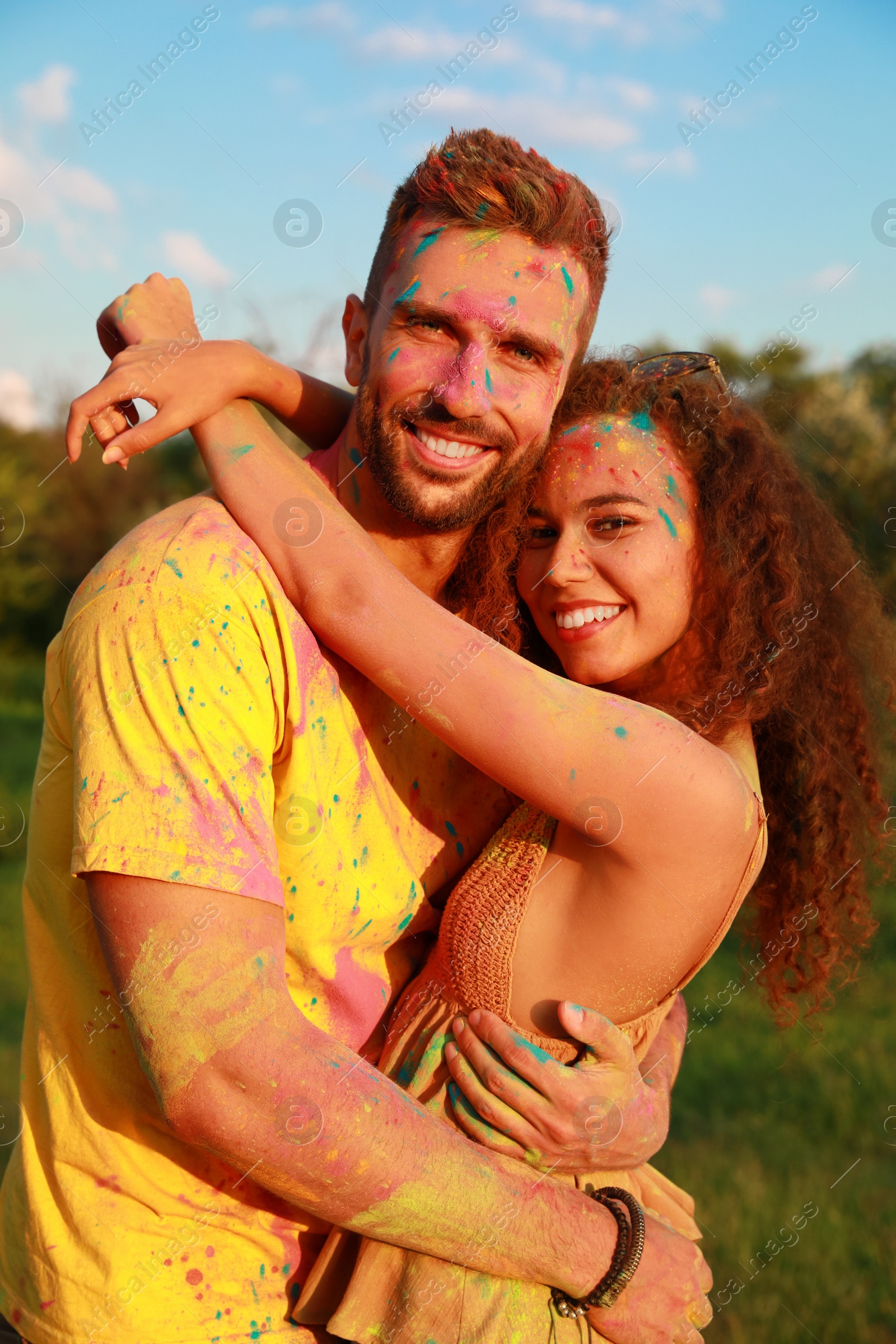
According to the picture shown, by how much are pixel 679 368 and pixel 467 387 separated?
669 millimetres

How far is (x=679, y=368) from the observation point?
2.62 meters

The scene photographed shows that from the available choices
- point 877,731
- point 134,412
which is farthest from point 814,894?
point 134,412

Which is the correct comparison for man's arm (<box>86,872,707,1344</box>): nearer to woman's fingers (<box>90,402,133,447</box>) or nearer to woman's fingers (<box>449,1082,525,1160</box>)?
woman's fingers (<box>449,1082,525,1160</box>)

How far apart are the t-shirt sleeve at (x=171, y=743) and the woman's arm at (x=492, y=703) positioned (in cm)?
22

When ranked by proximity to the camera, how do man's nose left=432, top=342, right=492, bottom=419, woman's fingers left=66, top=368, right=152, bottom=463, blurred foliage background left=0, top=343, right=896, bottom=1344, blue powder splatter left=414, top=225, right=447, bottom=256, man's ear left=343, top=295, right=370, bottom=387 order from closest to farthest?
woman's fingers left=66, top=368, right=152, bottom=463 < man's nose left=432, top=342, right=492, bottom=419 < blue powder splatter left=414, top=225, right=447, bottom=256 < man's ear left=343, top=295, right=370, bottom=387 < blurred foliage background left=0, top=343, right=896, bottom=1344

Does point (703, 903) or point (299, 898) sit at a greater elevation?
point (703, 903)

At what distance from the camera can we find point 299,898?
74.8 inches

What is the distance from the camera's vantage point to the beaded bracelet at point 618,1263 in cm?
188

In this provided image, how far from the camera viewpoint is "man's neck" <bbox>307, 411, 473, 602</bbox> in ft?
7.85

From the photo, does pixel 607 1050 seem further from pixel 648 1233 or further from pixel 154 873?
pixel 154 873

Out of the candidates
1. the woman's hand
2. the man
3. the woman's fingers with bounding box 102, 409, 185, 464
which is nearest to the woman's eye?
the man

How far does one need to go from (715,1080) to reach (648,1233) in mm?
4126

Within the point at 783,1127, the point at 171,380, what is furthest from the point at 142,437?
the point at 783,1127

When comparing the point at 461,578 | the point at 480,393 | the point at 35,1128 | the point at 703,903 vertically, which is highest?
the point at 480,393
